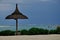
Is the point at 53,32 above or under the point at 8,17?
under

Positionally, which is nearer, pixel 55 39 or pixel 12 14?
pixel 55 39

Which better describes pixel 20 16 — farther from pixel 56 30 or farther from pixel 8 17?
pixel 56 30

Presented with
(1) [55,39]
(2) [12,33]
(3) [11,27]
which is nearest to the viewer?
(1) [55,39]

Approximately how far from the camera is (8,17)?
2533cm

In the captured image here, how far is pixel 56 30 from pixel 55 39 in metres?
6.39

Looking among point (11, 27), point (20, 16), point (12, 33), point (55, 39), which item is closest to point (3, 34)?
point (12, 33)

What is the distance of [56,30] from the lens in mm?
25922

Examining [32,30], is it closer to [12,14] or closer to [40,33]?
[40,33]

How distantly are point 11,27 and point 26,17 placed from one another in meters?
4.22

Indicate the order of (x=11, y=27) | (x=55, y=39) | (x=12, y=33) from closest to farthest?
1. (x=55, y=39)
2. (x=12, y=33)
3. (x=11, y=27)

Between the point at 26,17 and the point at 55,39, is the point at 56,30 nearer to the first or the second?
the point at 26,17

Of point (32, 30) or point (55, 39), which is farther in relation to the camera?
point (32, 30)

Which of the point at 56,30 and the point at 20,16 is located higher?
the point at 20,16

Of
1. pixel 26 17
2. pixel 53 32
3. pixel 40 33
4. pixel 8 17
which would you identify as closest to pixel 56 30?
pixel 53 32
